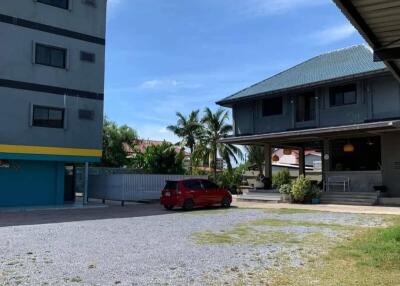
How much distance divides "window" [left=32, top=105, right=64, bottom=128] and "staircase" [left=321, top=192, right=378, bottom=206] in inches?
610

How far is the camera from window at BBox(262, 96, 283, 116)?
31156 millimetres

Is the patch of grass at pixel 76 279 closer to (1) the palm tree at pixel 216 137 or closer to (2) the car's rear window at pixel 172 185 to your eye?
(2) the car's rear window at pixel 172 185

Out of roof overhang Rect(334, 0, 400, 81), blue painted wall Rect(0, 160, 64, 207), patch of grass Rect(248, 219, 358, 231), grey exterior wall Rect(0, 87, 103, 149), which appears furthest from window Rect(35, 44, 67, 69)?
roof overhang Rect(334, 0, 400, 81)

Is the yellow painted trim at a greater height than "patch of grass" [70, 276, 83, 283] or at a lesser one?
greater

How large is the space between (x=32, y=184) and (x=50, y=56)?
284 inches

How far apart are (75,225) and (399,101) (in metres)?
17.2

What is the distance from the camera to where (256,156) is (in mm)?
55500

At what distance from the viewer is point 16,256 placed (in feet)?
34.4

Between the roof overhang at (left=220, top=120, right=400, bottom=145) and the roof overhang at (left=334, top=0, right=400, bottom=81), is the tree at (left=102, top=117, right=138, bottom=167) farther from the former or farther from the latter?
the roof overhang at (left=334, top=0, right=400, bottom=81)

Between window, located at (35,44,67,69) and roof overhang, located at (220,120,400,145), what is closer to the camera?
roof overhang, located at (220,120,400,145)

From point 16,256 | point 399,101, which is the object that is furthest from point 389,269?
point 399,101

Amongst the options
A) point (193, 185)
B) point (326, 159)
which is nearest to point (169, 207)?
point (193, 185)

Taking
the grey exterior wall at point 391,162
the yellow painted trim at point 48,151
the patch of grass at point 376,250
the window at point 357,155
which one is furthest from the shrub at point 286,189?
the patch of grass at point 376,250

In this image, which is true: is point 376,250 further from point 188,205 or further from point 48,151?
point 48,151
